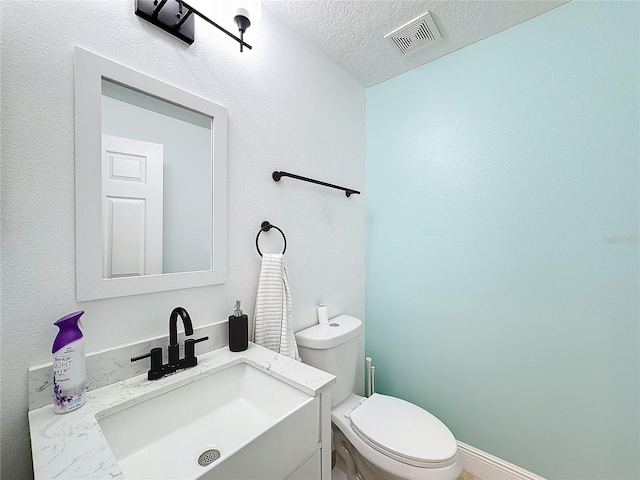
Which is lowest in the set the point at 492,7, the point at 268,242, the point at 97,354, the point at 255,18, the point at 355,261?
the point at 97,354

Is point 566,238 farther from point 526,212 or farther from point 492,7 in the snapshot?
point 492,7

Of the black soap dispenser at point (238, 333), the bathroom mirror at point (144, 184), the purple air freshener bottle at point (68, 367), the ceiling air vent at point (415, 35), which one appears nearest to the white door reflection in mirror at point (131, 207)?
the bathroom mirror at point (144, 184)

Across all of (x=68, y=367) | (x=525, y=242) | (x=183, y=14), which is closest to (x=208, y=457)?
(x=68, y=367)

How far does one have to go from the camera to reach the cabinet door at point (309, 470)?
744 mm

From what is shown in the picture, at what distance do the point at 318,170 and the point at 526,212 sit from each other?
1042 millimetres

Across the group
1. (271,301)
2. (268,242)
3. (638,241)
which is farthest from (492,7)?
(271,301)

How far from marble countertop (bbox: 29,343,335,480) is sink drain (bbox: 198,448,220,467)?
20 centimetres

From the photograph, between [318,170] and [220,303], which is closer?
[220,303]

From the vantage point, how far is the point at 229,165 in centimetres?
110

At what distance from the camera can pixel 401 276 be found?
67.1 inches

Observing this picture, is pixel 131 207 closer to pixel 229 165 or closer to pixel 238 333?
pixel 229 165

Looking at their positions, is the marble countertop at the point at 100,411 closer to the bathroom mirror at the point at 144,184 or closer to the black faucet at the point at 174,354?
the black faucet at the point at 174,354

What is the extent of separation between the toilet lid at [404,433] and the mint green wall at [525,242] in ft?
1.26

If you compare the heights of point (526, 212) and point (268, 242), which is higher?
point (526, 212)
